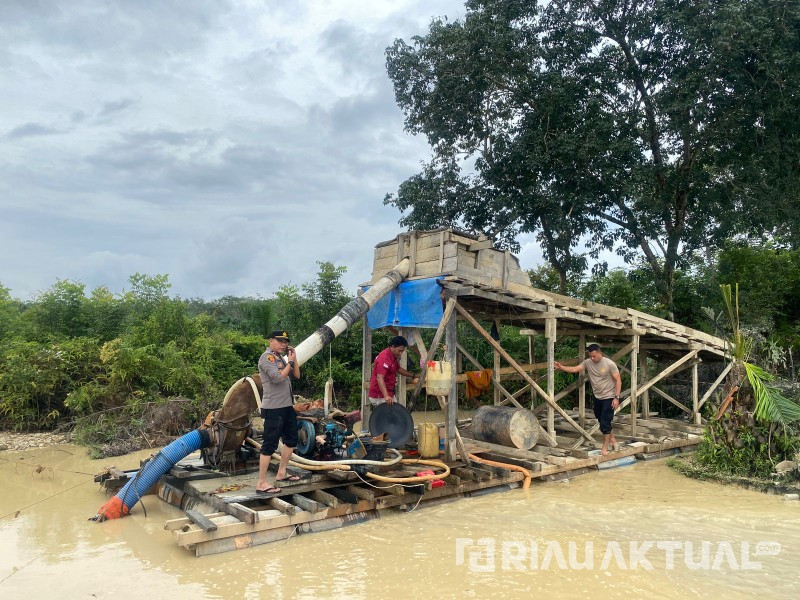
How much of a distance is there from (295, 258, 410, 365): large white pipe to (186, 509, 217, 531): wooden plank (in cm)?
204

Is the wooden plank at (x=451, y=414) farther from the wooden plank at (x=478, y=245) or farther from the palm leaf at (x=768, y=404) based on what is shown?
the palm leaf at (x=768, y=404)

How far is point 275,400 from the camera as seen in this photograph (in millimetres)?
6727

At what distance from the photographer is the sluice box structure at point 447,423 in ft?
21.0

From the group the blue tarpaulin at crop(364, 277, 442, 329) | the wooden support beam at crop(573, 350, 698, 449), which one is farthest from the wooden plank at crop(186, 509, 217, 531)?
the wooden support beam at crop(573, 350, 698, 449)

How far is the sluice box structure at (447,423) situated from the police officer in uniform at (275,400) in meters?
0.44

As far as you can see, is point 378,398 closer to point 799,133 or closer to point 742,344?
point 742,344

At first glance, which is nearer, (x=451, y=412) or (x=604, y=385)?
(x=451, y=412)

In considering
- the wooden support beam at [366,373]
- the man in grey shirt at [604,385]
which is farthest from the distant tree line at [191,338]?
the man in grey shirt at [604,385]

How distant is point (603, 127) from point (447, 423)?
9772mm

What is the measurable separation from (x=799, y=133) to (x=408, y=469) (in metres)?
13.4

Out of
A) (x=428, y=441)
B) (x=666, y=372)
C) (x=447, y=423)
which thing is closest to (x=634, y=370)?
(x=666, y=372)

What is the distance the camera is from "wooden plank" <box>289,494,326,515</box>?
636 cm

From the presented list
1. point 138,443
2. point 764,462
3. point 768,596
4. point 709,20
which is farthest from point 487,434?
point 709,20

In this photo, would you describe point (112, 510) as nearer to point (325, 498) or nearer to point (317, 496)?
point (317, 496)
